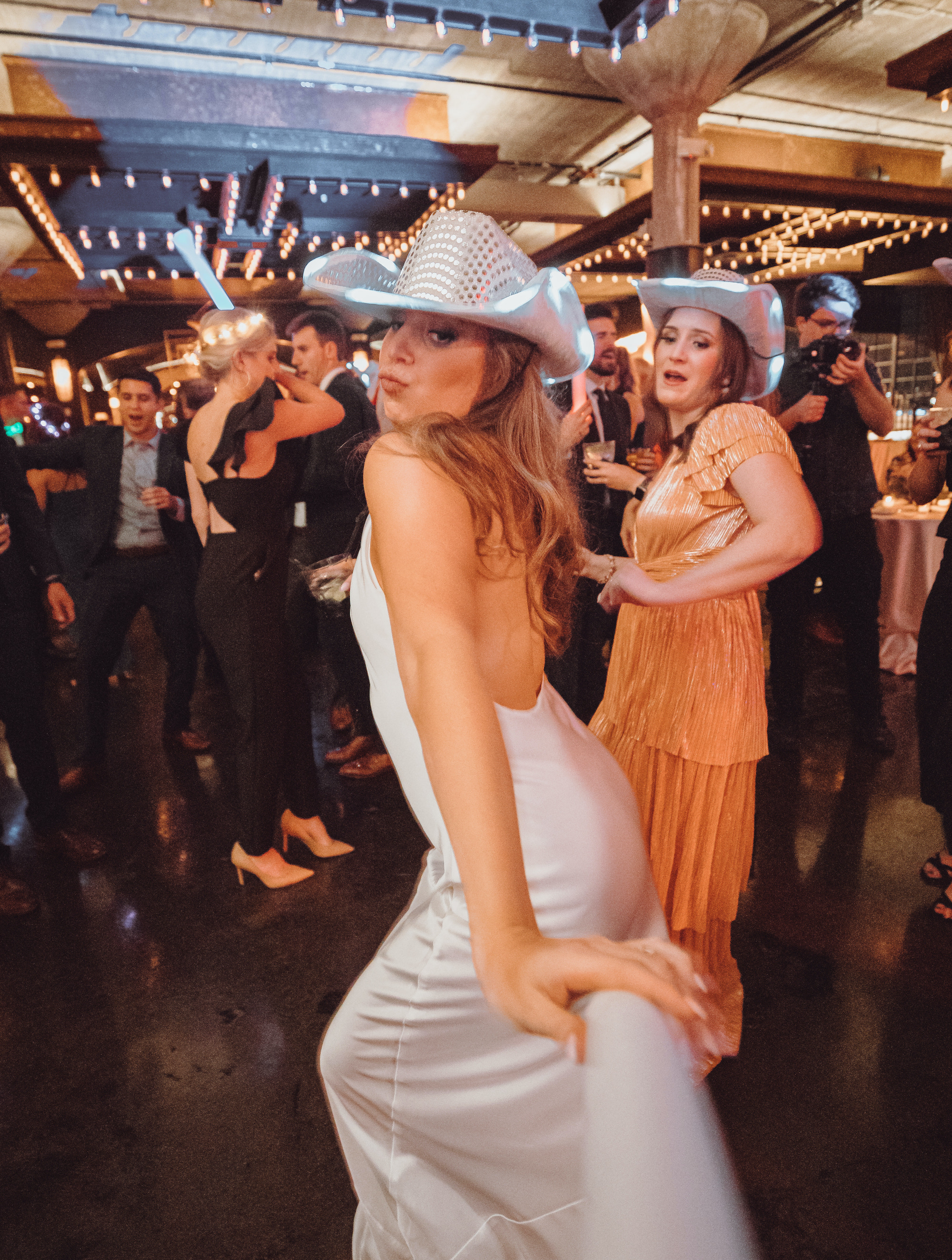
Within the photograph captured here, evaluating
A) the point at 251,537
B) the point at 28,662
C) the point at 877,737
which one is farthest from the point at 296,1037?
the point at 877,737

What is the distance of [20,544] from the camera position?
9.21 ft

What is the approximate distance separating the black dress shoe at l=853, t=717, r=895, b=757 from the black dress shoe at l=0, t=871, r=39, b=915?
349cm

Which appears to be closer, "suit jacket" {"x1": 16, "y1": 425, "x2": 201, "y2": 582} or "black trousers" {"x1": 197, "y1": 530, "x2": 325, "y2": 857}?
"black trousers" {"x1": 197, "y1": 530, "x2": 325, "y2": 857}

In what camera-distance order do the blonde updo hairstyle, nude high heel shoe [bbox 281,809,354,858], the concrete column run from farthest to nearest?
the concrete column → nude high heel shoe [bbox 281,809,354,858] → the blonde updo hairstyle

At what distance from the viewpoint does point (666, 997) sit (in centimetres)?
55

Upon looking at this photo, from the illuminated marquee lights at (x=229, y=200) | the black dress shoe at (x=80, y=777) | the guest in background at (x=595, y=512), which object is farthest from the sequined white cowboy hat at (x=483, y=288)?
the illuminated marquee lights at (x=229, y=200)

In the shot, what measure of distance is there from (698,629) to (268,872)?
1786mm

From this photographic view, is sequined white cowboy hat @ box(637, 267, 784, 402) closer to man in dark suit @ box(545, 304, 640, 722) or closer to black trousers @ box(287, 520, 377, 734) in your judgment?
man in dark suit @ box(545, 304, 640, 722)

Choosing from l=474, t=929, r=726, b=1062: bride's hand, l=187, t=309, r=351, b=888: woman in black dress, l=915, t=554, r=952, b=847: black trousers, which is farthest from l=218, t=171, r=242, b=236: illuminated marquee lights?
l=474, t=929, r=726, b=1062: bride's hand

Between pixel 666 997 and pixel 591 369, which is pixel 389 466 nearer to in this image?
pixel 666 997

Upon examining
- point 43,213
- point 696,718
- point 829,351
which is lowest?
point 696,718

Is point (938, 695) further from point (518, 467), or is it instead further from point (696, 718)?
point (518, 467)

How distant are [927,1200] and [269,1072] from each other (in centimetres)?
140

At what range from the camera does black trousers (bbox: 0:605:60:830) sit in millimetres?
2666
